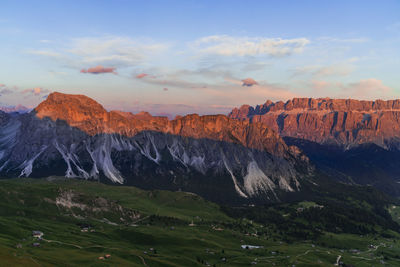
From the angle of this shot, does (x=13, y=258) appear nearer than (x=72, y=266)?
Yes

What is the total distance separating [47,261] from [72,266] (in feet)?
40.1

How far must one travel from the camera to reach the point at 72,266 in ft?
654

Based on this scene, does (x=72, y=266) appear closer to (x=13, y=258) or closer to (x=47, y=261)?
(x=47, y=261)

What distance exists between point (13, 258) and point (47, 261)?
17.1 m

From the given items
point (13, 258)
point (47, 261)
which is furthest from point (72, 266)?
point (13, 258)

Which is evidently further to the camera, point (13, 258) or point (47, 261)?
point (47, 261)

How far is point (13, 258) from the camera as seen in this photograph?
7288 inches

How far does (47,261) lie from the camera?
197000 mm

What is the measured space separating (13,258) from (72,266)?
28057 millimetres
